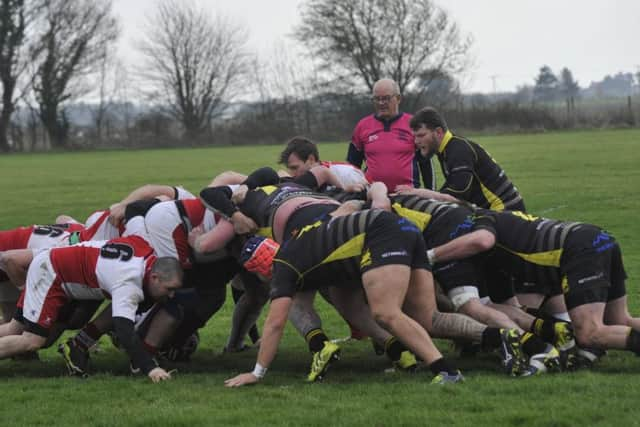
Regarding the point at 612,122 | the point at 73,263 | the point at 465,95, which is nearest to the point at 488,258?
the point at 73,263

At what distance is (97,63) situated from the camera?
64.0 metres

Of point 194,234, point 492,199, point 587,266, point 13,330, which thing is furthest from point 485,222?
point 13,330

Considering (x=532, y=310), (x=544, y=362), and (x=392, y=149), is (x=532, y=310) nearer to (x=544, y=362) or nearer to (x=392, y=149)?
(x=544, y=362)

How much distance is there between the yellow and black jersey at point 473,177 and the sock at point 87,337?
3.13m

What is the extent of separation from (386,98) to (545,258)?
345cm

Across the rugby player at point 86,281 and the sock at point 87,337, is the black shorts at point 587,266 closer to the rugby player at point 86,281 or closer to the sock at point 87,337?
the rugby player at point 86,281

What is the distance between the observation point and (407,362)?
6.39 m

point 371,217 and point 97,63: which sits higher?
point 97,63

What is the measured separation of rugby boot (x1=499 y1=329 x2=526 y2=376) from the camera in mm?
5941

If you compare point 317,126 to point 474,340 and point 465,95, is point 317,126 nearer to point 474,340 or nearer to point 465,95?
point 465,95

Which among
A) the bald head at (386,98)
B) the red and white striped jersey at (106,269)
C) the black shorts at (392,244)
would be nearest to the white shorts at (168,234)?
the red and white striped jersey at (106,269)

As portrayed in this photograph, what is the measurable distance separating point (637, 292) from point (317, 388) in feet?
15.2

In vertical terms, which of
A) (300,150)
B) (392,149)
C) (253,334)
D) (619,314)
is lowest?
(253,334)

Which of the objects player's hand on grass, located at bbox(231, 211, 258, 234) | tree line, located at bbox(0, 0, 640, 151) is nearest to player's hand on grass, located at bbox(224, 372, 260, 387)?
player's hand on grass, located at bbox(231, 211, 258, 234)
